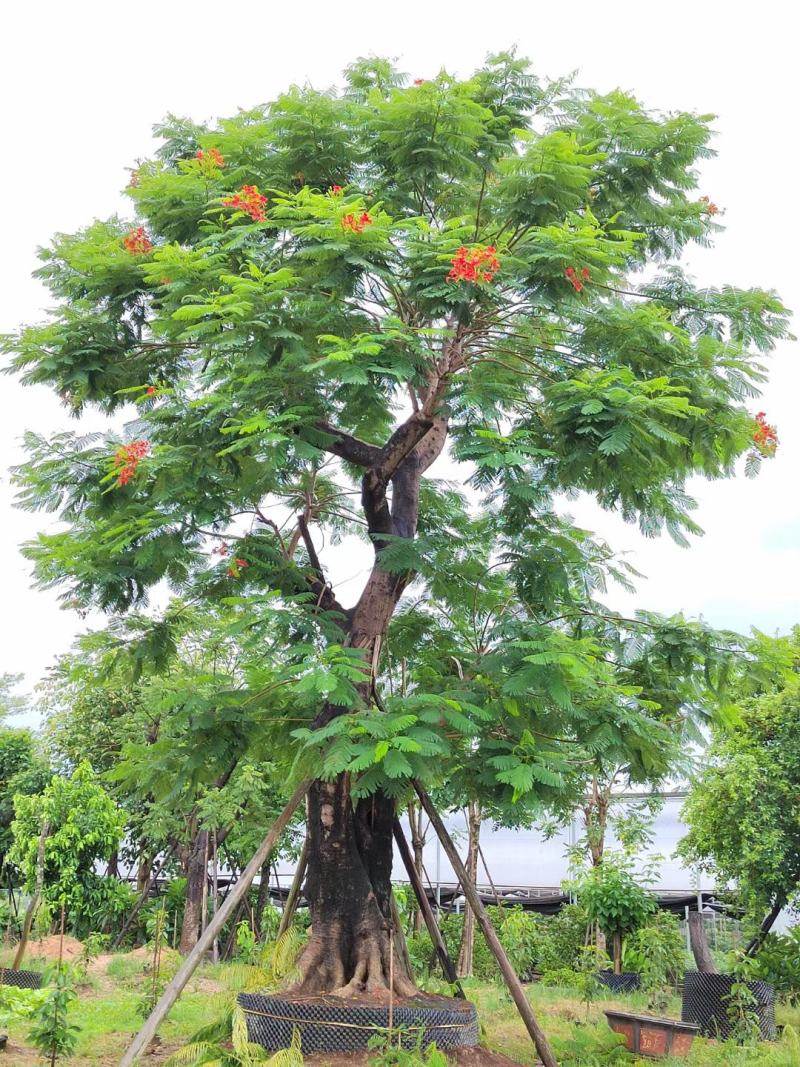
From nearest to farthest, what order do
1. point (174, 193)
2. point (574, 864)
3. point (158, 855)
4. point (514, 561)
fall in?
point (174, 193)
point (514, 561)
point (574, 864)
point (158, 855)

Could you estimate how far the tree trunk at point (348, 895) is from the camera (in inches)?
262

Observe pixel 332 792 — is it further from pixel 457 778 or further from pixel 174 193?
pixel 174 193

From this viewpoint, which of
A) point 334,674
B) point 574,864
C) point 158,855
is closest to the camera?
point 334,674

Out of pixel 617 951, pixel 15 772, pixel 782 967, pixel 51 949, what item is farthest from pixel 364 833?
pixel 15 772

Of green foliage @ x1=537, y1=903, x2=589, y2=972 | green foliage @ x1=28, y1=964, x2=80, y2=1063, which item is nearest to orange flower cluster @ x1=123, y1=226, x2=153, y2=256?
green foliage @ x1=28, y1=964, x2=80, y2=1063

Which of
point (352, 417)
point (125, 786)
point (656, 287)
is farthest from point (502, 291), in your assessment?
point (125, 786)

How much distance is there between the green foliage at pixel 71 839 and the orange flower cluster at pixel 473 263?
25.9 ft

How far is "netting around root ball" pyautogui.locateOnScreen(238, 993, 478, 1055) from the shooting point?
591cm

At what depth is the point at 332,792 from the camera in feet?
23.2

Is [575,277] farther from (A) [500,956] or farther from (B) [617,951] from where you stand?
(B) [617,951]

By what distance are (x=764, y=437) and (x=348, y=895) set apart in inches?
169

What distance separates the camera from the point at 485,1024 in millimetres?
8047

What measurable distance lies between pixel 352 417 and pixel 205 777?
2.96 m

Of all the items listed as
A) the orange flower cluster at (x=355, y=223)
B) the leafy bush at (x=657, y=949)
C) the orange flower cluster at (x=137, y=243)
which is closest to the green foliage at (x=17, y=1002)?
the orange flower cluster at (x=137, y=243)
